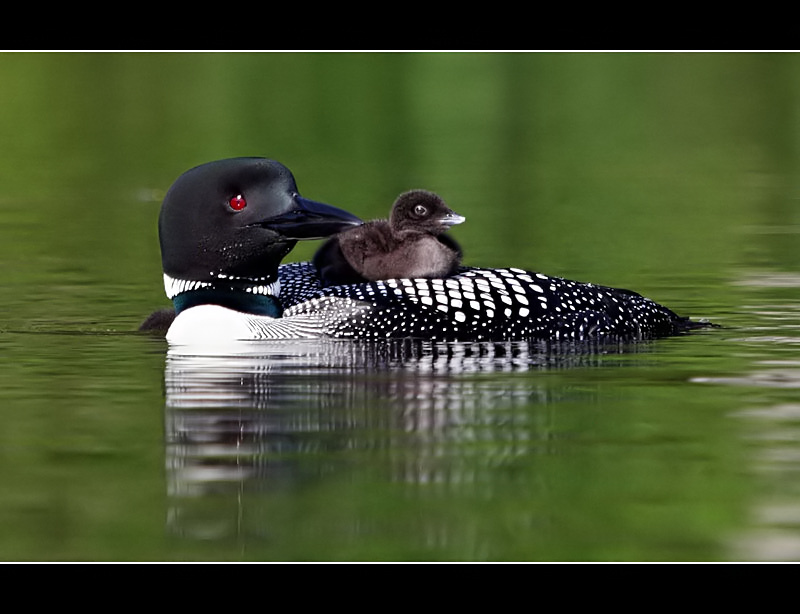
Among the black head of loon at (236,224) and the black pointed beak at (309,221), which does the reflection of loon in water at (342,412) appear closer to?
the black head of loon at (236,224)

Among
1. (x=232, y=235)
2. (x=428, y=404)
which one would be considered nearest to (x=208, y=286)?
(x=232, y=235)

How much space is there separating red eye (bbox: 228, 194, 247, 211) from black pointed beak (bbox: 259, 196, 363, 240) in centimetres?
10

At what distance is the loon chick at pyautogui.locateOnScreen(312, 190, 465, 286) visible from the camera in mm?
7238

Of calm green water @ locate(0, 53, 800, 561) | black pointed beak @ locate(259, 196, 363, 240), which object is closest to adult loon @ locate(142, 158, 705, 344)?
black pointed beak @ locate(259, 196, 363, 240)

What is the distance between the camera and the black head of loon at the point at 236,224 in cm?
677

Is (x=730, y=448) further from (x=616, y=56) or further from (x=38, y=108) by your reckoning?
(x=616, y=56)

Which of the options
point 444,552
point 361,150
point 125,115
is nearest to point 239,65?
point 125,115

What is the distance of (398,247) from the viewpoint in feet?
24.1

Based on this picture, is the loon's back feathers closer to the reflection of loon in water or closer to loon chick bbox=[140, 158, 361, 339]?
the reflection of loon in water

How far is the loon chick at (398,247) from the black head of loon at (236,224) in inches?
17.2

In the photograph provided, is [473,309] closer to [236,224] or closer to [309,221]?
[309,221]

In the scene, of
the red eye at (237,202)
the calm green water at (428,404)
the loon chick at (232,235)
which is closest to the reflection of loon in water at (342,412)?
the calm green water at (428,404)

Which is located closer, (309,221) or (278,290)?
(309,221)

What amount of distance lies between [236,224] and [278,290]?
0.40 meters
